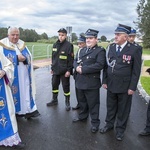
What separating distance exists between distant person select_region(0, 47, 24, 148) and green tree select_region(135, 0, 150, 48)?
33755 millimetres

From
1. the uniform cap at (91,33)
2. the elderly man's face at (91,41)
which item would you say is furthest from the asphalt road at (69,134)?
the uniform cap at (91,33)

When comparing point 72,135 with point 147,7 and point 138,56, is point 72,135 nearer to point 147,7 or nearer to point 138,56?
point 138,56

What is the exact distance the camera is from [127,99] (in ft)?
14.6

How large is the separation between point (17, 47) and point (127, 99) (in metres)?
2.44

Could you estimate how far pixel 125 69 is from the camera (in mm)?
4254

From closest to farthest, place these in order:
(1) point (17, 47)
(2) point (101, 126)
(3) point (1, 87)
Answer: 1. (3) point (1, 87)
2. (1) point (17, 47)
3. (2) point (101, 126)

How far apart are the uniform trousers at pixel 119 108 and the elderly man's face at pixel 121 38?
99cm

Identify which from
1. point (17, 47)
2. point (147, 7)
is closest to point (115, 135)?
point (17, 47)

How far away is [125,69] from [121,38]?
1.88 feet

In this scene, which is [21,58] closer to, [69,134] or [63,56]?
[63,56]

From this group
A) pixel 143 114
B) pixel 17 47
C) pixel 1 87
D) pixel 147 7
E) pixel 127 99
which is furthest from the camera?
pixel 147 7

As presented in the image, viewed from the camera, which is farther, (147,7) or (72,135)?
(147,7)

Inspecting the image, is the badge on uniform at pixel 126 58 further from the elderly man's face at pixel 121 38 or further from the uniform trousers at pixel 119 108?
the uniform trousers at pixel 119 108

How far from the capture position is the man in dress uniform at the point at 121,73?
4203 mm
